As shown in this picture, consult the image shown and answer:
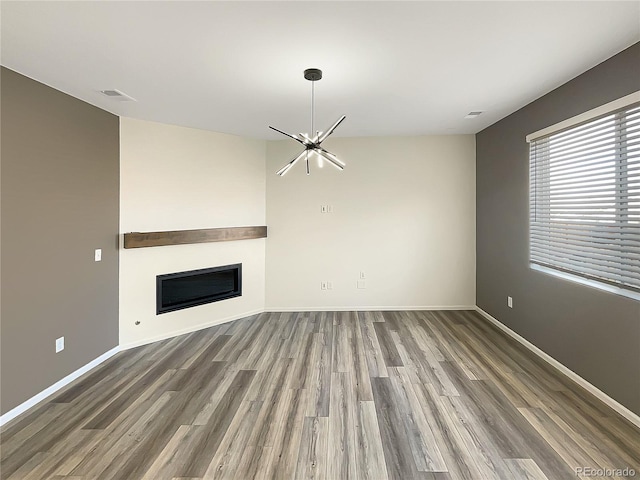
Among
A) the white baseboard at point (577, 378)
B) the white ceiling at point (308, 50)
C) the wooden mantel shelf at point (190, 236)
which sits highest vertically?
the white ceiling at point (308, 50)

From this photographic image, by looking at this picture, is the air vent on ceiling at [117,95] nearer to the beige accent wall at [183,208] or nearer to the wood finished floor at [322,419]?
the beige accent wall at [183,208]

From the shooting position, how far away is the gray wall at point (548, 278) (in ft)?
8.08

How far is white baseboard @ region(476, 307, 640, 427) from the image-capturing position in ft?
7.88

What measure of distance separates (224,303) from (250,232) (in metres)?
1.09

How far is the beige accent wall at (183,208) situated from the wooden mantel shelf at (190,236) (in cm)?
12

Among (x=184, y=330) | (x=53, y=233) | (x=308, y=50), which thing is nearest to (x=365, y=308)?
(x=184, y=330)

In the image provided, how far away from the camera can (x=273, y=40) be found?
88.4 inches

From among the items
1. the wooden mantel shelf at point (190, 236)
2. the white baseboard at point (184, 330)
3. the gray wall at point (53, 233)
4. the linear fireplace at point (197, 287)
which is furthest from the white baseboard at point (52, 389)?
the wooden mantel shelf at point (190, 236)

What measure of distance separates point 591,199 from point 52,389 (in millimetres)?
4928

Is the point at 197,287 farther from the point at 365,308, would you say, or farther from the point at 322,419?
the point at 322,419

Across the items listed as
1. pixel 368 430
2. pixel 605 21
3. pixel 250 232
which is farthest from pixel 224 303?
pixel 605 21

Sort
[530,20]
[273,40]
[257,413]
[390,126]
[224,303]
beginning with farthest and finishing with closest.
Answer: [224,303] < [390,126] < [257,413] < [273,40] < [530,20]

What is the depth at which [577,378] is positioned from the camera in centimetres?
292

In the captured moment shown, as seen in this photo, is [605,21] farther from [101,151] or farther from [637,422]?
[101,151]
